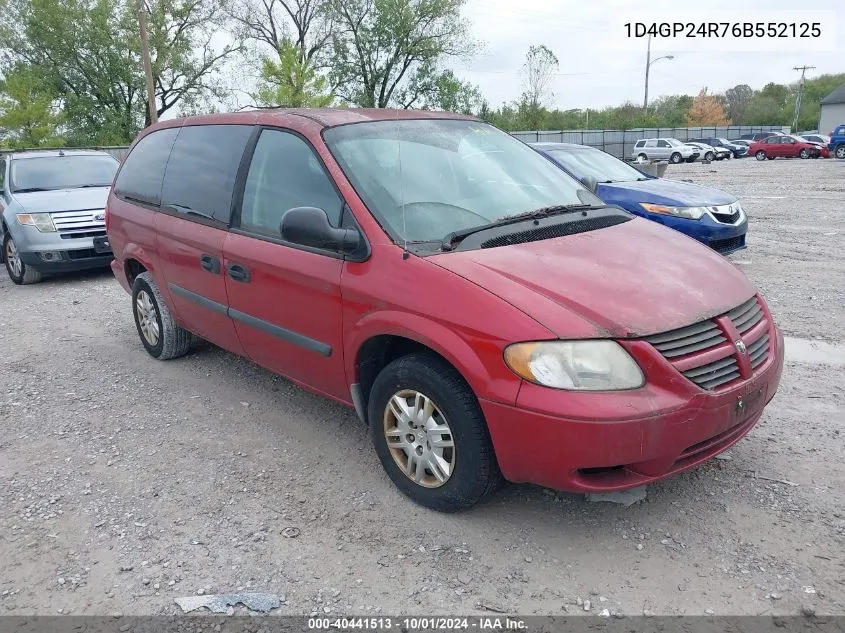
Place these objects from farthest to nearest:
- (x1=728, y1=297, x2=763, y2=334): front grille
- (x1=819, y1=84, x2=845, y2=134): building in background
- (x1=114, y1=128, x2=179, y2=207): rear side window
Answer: (x1=819, y1=84, x2=845, y2=134): building in background → (x1=114, y1=128, x2=179, y2=207): rear side window → (x1=728, y1=297, x2=763, y2=334): front grille

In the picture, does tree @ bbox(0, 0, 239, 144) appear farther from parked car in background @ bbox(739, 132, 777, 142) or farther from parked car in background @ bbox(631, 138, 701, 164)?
parked car in background @ bbox(739, 132, 777, 142)

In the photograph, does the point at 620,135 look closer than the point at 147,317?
No

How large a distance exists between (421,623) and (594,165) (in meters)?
7.28

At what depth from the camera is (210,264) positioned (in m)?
4.10

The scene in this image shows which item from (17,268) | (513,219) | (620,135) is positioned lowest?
(17,268)

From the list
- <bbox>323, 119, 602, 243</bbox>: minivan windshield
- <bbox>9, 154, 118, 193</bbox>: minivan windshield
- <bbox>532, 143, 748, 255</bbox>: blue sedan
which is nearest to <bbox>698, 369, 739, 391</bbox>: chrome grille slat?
<bbox>323, 119, 602, 243</bbox>: minivan windshield

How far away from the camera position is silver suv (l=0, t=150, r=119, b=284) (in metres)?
8.20

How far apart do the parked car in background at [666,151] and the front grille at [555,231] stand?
39287 millimetres

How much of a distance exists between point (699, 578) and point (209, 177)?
3511 mm

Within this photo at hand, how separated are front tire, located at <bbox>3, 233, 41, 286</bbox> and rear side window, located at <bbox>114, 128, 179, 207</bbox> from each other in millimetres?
3900

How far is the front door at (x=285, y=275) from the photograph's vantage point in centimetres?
333

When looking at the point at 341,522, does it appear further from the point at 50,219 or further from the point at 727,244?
the point at 50,219

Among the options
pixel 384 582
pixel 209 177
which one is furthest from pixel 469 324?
pixel 209 177

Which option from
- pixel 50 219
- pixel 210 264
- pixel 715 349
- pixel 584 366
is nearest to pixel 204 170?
pixel 210 264
